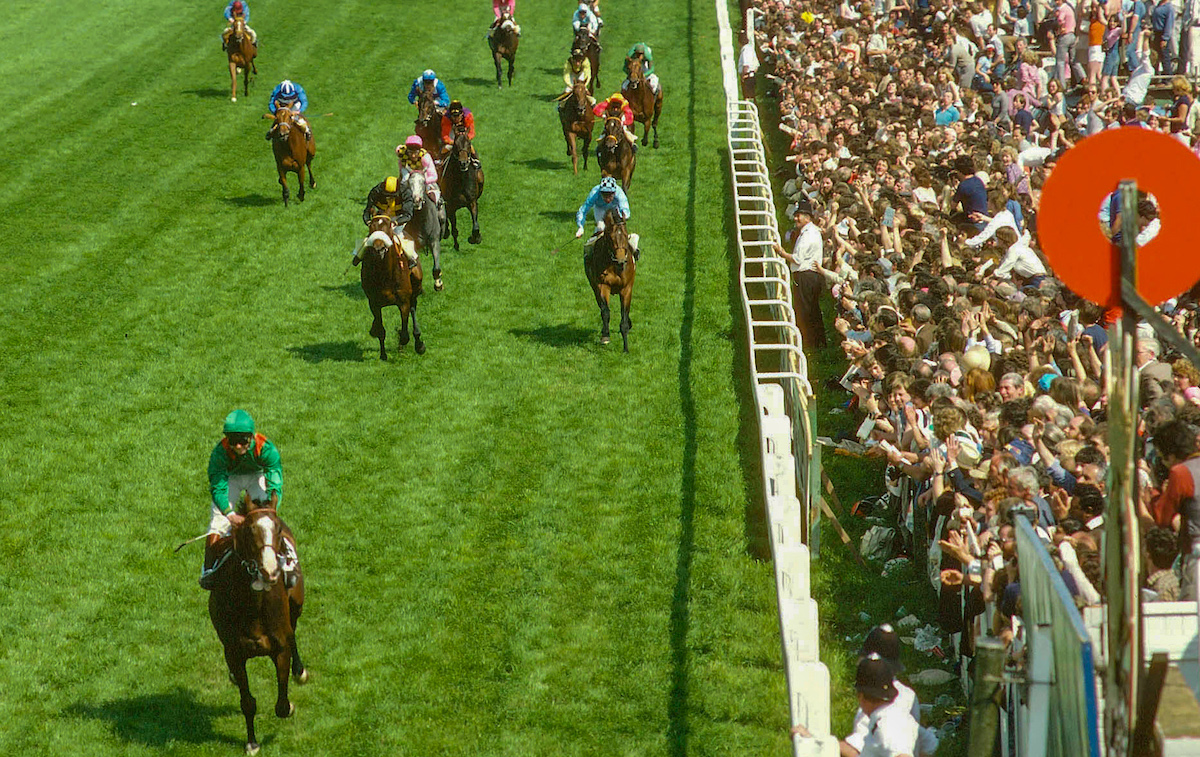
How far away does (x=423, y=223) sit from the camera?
16688 millimetres

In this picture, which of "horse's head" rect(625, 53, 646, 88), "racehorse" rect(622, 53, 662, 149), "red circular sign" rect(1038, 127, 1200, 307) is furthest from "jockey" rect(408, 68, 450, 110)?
"red circular sign" rect(1038, 127, 1200, 307)

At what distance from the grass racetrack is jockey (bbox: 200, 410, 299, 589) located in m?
1.19

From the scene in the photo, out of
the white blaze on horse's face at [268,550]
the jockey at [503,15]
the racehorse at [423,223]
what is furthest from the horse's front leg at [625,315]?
the jockey at [503,15]

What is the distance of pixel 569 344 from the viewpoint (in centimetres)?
1594

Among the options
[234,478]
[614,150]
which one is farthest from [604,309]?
[234,478]

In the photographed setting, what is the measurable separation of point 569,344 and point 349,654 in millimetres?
6905

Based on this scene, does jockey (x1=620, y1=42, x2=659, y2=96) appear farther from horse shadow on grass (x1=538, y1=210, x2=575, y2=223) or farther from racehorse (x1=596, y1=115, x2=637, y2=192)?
horse shadow on grass (x1=538, y1=210, x2=575, y2=223)

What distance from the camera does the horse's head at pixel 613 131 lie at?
20.2 meters

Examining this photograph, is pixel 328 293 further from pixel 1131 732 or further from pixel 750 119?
pixel 1131 732

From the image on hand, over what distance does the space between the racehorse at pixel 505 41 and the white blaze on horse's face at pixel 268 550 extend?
21.0 m

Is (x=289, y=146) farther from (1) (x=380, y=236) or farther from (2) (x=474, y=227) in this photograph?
(1) (x=380, y=236)

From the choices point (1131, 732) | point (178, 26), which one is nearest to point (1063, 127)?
point (1131, 732)

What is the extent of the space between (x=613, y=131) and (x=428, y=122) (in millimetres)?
3331

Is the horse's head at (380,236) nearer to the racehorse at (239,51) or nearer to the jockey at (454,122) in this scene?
the jockey at (454,122)
